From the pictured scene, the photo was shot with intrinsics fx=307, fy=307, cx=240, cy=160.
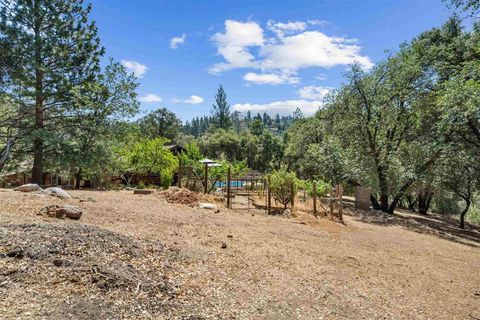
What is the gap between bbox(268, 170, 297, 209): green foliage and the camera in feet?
37.8

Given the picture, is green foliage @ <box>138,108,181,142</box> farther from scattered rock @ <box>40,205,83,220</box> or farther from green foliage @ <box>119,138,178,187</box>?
scattered rock @ <box>40,205,83,220</box>

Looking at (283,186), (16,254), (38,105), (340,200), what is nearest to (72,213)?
(16,254)

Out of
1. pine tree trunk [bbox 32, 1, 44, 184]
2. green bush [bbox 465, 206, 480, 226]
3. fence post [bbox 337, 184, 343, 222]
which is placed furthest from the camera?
green bush [bbox 465, 206, 480, 226]

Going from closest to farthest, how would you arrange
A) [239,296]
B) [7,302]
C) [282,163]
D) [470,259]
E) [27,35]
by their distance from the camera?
[7,302] < [239,296] < [470,259] < [27,35] < [282,163]

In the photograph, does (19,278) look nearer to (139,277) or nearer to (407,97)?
(139,277)

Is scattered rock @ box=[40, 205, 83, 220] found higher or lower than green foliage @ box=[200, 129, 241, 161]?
lower

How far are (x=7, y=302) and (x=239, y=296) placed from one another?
7.93 feet

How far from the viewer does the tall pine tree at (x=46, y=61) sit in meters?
12.3

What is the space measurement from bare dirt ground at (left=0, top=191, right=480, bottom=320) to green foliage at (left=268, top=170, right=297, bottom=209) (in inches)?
118

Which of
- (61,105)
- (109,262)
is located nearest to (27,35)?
(61,105)

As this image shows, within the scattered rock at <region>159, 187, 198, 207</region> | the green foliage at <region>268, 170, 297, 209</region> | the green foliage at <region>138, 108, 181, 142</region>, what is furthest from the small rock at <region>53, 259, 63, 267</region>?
the green foliage at <region>138, 108, 181, 142</region>

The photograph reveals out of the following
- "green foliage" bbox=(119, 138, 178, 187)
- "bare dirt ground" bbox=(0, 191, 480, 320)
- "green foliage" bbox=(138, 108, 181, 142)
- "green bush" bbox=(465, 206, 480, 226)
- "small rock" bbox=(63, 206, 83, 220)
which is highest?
"green foliage" bbox=(138, 108, 181, 142)

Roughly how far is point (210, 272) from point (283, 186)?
24.7 ft

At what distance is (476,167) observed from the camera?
12.7 meters
